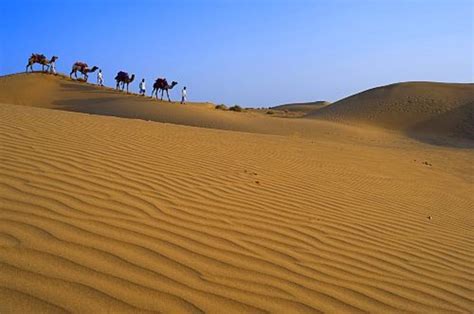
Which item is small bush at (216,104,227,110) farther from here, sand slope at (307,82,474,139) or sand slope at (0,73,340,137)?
sand slope at (307,82,474,139)

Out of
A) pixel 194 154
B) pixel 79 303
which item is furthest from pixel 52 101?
pixel 79 303

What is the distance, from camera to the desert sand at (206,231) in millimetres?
3029

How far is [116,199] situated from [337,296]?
2127 mm

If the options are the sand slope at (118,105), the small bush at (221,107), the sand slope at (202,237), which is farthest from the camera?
the small bush at (221,107)

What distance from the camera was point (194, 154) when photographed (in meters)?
7.76

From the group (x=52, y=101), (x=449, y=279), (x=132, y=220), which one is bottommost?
(x=449, y=279)

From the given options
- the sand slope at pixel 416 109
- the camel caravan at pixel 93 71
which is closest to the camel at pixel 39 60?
the camel caravan at pixel 93 71

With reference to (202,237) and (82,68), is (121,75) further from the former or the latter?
(202,237)

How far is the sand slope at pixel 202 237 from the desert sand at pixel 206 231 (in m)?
0.01

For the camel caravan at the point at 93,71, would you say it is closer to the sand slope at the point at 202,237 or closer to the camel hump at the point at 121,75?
the camel hump at the point at 121,75

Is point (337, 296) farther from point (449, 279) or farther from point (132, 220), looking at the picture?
point (132, 220)

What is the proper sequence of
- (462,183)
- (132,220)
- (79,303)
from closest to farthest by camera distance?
(79,303) → (132,220) → (462,183)

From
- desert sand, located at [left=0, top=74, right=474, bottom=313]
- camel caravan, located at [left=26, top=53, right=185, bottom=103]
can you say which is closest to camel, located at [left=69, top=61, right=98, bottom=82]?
camel caravan, located at [left=26, top=53, right=185, bottom=103]

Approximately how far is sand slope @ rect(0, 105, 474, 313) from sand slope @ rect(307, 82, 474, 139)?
2318 cm
